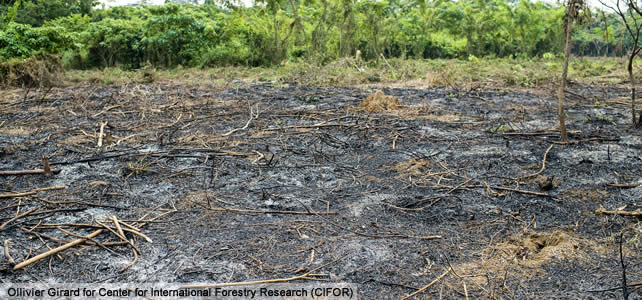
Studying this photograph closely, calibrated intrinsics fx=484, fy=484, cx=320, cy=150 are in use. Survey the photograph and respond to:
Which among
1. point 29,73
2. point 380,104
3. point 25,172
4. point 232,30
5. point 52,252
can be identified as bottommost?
point 52,252

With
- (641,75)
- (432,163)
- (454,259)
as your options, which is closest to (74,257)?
(454,259)

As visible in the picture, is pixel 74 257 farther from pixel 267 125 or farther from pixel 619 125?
pixel 619 125

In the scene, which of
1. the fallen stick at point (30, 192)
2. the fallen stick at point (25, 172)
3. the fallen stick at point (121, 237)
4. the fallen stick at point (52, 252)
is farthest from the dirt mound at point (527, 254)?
the fallen stick at point (25, 172)

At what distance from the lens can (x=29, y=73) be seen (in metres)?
10.0

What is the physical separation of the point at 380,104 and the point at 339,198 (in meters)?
3.77

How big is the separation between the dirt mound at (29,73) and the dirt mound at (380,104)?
7038 mm

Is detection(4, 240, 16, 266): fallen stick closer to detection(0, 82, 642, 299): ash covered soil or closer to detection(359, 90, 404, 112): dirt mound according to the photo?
detection(0, 82, 642, 299): ash covered soil

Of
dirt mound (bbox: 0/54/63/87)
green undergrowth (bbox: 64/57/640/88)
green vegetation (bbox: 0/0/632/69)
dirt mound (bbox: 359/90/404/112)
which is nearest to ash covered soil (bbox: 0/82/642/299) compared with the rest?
dirt mound (bbox: 359/90/404/112)

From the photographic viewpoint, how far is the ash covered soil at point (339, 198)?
2.81 meters

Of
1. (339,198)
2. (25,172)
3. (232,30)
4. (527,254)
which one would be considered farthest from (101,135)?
(232,30)

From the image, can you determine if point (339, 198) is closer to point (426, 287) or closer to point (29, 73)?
point (426, 287)

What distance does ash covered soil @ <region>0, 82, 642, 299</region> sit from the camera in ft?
9.22

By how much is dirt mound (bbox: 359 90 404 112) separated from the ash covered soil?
0.45 feet

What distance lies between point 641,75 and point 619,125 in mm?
5661
